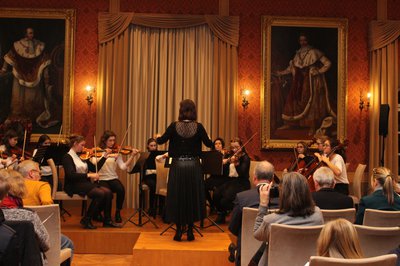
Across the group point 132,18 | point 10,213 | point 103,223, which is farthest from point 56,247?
point 132,18

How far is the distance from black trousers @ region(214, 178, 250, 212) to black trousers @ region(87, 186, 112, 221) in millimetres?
1627

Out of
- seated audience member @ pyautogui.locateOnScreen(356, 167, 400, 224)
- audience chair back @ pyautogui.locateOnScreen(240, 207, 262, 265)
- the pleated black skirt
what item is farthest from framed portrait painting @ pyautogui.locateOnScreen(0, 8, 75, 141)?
seated audience member @ pyautogui.locateOnScreen(356, 167, 400, 224)

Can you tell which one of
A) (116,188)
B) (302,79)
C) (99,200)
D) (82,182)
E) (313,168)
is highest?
(302,79)

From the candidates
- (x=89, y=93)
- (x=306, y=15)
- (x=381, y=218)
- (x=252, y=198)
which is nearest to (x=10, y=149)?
(x=89, y=93)

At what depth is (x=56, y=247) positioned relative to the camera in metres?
4.38

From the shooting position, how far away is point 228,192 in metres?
7.79

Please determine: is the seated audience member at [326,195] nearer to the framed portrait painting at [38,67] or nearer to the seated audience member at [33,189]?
the seated audience member at [33,189]

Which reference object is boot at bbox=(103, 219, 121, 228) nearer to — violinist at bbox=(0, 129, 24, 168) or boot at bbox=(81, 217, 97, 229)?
boot at bbox=(81, 217, 97, 229)

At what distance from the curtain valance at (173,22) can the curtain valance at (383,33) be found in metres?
2.54

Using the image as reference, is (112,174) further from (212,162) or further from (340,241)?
(340,241)

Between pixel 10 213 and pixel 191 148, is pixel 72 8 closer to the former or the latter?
pixel 191 148

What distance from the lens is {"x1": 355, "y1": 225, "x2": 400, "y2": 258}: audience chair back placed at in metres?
3.65

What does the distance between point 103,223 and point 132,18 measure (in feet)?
13.2

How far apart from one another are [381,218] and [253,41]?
6180mm
